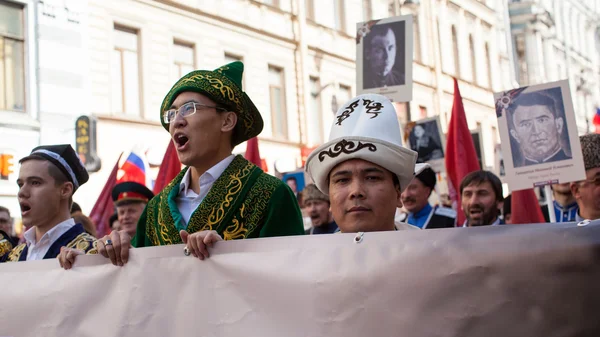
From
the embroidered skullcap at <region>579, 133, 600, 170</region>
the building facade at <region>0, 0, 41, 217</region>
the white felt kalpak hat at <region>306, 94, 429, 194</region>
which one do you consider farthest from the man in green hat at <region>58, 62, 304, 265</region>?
the building facade at <region>0, 0, 41, 217</region>

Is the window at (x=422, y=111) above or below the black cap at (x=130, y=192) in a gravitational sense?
above

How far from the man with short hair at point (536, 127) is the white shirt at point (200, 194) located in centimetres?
273

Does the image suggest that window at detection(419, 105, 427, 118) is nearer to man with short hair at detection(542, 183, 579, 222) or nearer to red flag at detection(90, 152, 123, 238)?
red flag at detection(90, 152, 123, 238)

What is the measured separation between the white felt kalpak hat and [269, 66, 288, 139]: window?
1669cm

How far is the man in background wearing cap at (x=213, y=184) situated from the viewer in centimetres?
281

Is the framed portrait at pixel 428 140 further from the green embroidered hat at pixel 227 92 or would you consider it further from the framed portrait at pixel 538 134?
the green embroidered hat at pixel 227 92

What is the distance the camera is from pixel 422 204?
600 centimetres

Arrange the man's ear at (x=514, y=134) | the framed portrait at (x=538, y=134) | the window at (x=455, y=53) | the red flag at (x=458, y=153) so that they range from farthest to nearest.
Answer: the window at (x=455, y=53) < the red flag at (x=458, y=153) < the man's ear at (x=514, y=134) < the framed portrait at (x=538, y=134)

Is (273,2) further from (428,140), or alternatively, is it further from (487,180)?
(487,180)

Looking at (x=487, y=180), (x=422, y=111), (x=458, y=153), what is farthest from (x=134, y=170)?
(x=422, y=111)

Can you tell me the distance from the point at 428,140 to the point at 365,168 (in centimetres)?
596

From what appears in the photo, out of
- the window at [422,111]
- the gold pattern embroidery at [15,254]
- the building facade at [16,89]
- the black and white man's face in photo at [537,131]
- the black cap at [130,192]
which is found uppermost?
the window at [422,111]

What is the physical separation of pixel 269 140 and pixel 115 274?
53.0 feet

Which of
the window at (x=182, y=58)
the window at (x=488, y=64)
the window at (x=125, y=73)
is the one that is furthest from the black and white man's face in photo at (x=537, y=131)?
the window at (x=488, y=64)
